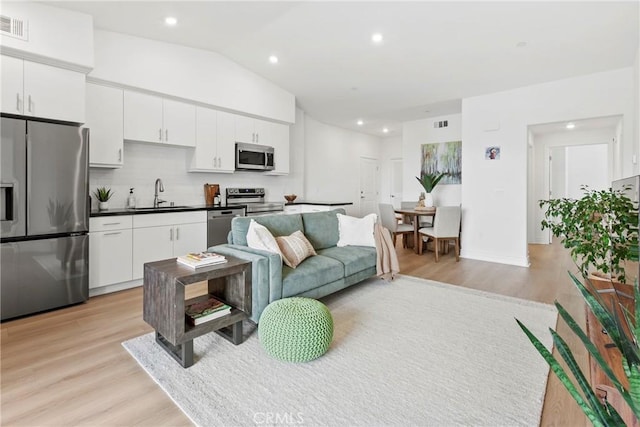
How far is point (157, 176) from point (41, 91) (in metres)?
1.61

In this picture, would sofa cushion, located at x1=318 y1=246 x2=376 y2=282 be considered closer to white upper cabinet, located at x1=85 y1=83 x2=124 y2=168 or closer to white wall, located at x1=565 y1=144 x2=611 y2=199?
white upper cabinet, located at x1=85 y1=83 x2=124 y2=168

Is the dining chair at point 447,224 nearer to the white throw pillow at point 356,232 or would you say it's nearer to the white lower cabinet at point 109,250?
the white throw pillow at point 356,232

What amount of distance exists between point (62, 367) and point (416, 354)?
2.33 meters

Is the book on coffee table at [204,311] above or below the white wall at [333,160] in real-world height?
below

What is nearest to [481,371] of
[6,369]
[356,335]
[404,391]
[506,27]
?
[404,391]

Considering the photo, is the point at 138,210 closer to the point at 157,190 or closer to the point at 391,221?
the point at 157,190

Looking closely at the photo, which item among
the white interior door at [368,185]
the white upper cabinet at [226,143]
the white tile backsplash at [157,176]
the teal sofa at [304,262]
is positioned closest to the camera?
the teal sofa at [304,262]

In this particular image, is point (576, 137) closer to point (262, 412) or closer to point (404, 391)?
point (404, 391)

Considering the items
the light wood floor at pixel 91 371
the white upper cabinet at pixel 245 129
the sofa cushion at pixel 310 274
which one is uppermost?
the white upper cabinet at pixel 245 129

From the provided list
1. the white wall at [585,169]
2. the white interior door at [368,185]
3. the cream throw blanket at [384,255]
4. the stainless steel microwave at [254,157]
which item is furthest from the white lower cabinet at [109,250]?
the white wall at [585,169]

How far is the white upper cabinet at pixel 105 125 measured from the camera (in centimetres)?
353

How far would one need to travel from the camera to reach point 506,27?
10.8 ft

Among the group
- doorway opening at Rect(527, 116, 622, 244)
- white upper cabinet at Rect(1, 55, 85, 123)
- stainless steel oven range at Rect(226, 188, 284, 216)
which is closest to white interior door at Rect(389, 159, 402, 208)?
doorway opening at Rect(527, 116, 622, 244)

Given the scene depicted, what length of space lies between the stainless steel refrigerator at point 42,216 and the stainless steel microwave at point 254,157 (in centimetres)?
212
